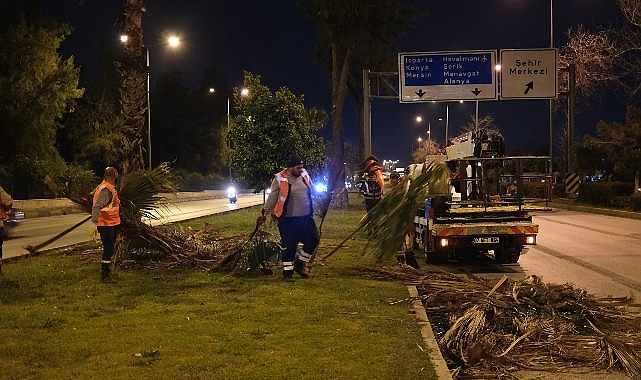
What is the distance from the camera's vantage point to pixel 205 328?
6.70 metres

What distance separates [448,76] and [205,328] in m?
21.2

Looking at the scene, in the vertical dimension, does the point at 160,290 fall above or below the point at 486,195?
below

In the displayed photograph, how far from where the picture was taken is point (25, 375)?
5188 mm

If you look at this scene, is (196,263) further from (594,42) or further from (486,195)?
(594,42)

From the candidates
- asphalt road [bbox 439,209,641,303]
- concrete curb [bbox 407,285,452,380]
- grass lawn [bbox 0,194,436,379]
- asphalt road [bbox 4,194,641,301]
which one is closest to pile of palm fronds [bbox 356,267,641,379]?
concrete curb [bbox 407,285,452,380]

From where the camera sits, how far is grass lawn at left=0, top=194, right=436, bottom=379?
543 centimetres

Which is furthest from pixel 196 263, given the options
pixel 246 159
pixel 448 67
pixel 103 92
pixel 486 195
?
pixel 103 92

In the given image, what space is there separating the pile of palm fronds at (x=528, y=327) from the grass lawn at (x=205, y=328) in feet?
1.54

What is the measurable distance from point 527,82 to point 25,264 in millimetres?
19968

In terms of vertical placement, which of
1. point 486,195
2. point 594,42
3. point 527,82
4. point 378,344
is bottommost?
point 378,344

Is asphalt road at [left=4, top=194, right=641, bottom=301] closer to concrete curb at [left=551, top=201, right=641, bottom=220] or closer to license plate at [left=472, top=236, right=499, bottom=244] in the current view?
license plate at [left=472, top=236, right=499, bottom=244]

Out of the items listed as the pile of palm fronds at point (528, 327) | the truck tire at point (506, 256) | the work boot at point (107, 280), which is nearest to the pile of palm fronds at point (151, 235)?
the work boot at point (107, 280)

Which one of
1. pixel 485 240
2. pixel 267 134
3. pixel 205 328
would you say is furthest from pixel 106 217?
pixel 267 134

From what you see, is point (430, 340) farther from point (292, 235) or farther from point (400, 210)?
point (292, 235)
